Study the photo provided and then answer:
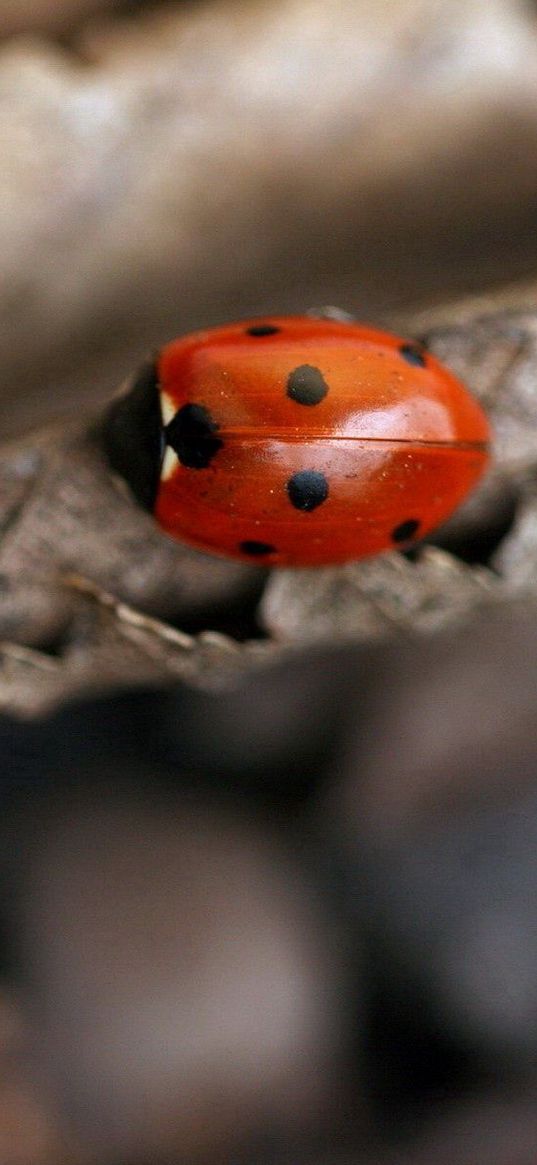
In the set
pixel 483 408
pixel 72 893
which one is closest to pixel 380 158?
pixel 483 408

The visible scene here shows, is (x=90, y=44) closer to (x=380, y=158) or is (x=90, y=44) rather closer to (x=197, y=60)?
(x=197, y=60)

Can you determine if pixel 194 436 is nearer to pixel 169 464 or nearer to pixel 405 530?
pixel 169 464

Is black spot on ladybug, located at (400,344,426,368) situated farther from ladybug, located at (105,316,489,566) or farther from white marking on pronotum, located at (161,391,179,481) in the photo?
white marking on pronotum, located at (161,391,179,481)

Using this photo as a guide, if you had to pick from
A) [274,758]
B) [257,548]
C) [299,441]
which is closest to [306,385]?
[299,441]

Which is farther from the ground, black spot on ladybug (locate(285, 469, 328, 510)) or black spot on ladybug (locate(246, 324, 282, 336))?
black spot on ladybug (locate(246, 324, 282, 336))

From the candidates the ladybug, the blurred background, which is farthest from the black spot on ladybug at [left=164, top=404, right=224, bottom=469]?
the blurred background

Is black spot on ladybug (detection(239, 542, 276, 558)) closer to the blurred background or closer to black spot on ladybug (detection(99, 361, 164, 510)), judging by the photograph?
black spot on ladybug (detection(99, 361, 164, 510))
